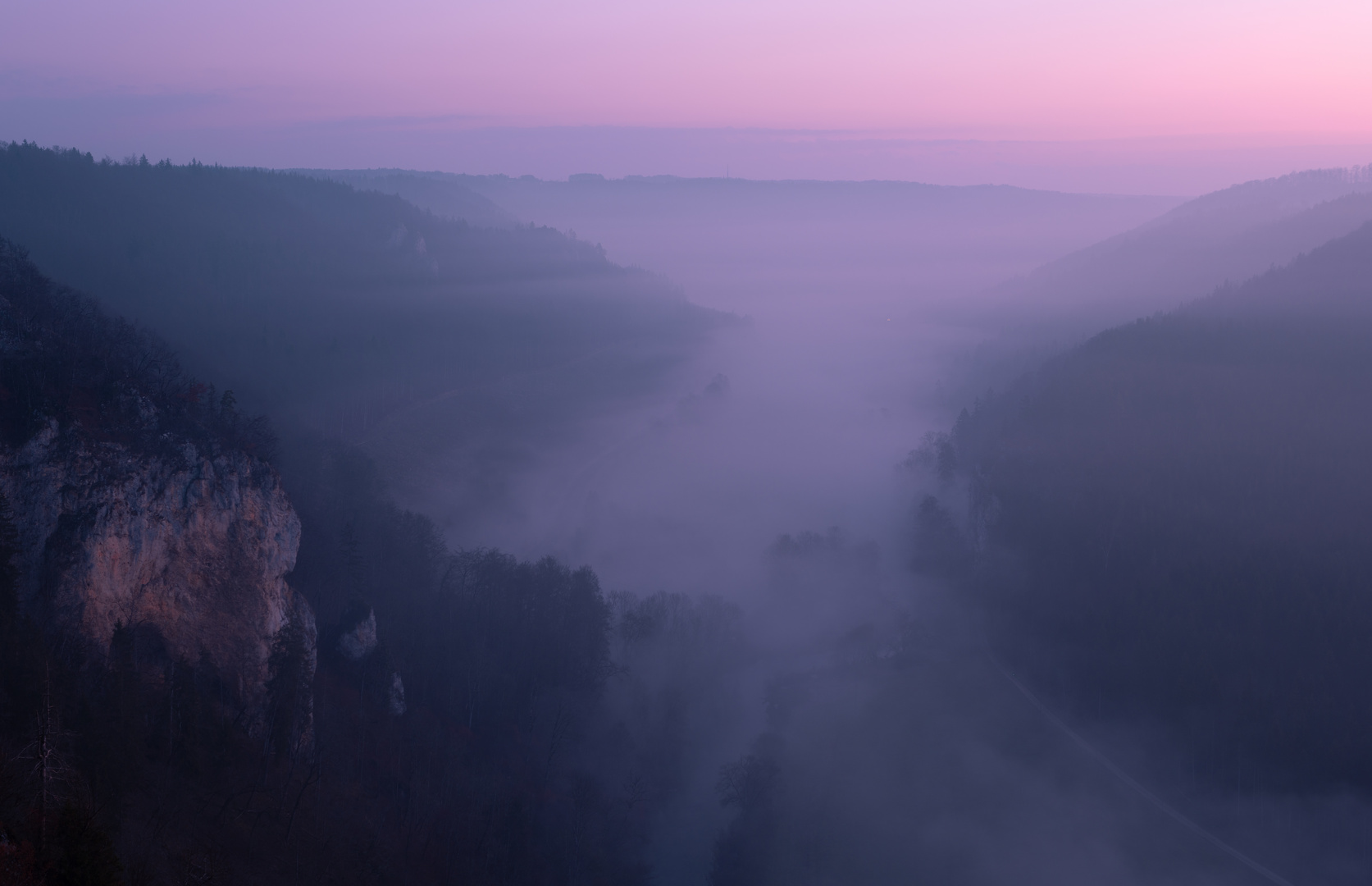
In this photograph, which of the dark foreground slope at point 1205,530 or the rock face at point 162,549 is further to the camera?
the dark foreground slope at point 1205,530

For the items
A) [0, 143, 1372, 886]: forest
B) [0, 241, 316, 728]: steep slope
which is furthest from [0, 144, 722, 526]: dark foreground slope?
[0, 241, 316, 728]: steep slope

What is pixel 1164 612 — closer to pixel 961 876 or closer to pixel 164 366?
pixel 961 876

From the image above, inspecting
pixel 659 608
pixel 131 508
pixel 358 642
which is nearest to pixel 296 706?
pixel 358 642

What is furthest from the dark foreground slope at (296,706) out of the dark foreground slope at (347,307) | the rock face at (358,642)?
the dark foreground slope at (347,307)

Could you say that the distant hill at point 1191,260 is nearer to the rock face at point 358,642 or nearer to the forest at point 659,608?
the forest at point 659,608

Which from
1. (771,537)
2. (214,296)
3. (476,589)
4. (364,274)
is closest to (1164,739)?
(771,537)

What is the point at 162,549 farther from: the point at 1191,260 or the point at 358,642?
the point at 1191,260
